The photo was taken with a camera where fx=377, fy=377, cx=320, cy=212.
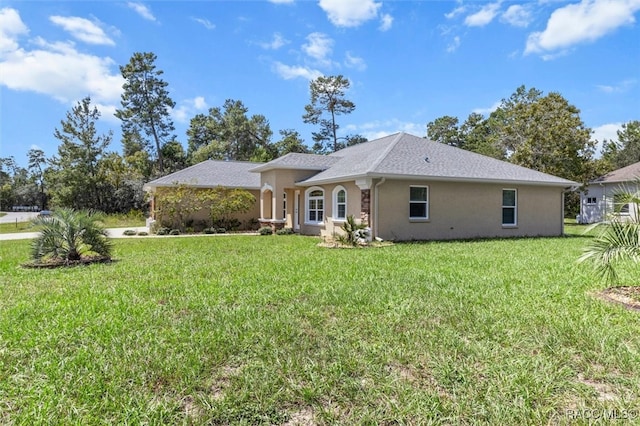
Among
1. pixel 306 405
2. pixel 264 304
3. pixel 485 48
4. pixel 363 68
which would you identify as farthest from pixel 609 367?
pixel 363 68

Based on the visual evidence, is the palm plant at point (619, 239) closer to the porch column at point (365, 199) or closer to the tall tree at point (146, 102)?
the porch column at point (365, 199)

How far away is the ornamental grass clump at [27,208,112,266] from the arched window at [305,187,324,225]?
1055 cm

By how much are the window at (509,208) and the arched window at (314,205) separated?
332 inches

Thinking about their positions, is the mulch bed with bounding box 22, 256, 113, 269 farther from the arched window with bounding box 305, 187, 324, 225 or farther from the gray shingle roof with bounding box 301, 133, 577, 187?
the arched window with bounding box 305, 187, 324, 225

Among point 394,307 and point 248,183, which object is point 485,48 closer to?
point 394,307

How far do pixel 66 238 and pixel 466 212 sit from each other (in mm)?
14458

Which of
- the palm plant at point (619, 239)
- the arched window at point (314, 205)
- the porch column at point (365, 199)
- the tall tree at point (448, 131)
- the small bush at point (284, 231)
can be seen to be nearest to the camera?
the palm plant at point (619, 239)

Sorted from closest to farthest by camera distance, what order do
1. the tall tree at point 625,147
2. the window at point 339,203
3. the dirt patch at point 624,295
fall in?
the dirt patch at point 624,295 < the window at point 339,203 < the tall tree at point 625,147

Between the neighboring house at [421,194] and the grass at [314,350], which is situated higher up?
the neighboring house at [421,194]

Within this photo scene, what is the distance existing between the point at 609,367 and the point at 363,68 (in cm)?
1923

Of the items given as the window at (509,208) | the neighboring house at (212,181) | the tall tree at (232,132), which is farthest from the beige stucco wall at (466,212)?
the tall tree at (232,132)

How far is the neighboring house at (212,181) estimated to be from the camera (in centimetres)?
2258

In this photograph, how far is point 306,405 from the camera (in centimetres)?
302

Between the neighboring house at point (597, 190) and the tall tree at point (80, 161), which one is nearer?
the neighboring house at point (597, 190)
